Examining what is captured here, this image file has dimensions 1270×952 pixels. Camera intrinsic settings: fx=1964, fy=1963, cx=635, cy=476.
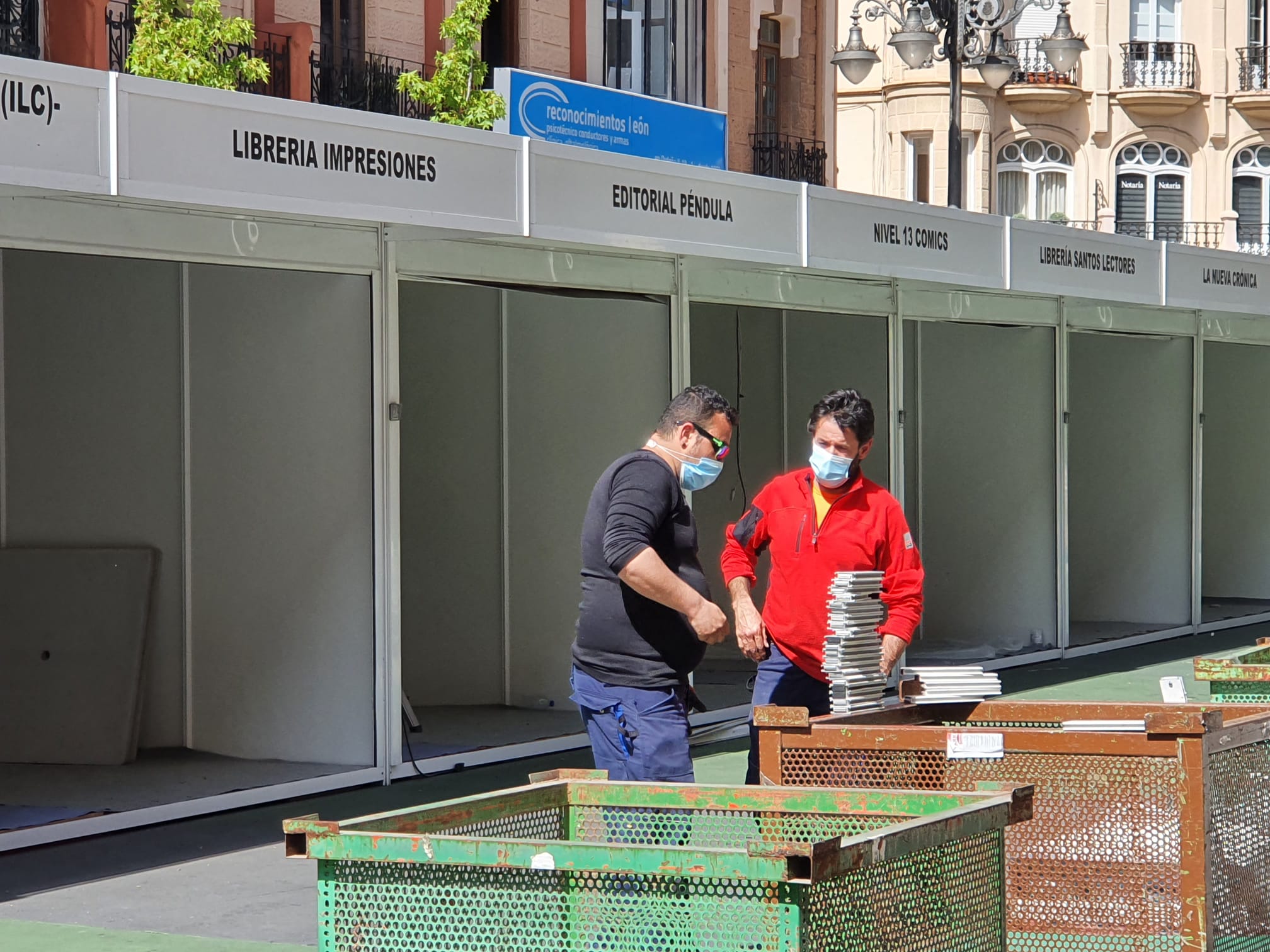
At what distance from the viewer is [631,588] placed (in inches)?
204

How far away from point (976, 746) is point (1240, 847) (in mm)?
678

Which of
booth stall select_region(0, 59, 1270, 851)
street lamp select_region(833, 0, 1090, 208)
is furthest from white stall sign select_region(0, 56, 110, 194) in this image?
street lamp select_region(833, 0, 1090, 208)

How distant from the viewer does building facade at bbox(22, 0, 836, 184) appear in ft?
64.7

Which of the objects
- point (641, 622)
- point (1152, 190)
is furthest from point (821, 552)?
point (1152, 190)

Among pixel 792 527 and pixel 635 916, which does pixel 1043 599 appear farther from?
pixel 635 916

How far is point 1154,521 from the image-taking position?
15227 mm

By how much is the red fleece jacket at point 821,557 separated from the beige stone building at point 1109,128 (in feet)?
115

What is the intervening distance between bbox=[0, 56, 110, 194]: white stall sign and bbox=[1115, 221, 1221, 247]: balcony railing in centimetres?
3713

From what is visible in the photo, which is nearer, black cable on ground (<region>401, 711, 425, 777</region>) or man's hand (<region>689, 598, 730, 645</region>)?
man's hand (<region>689, 598, 730, 645</region>)

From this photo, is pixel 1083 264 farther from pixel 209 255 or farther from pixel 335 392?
pixel 209 255

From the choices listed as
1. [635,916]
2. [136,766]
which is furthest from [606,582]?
[136,766]

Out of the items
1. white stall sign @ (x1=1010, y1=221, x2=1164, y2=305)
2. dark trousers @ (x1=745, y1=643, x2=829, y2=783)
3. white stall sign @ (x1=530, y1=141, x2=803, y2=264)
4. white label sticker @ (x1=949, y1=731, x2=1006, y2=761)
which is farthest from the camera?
white stall sign @ (x1=1010, y1=221, x2=1164, y2=305)

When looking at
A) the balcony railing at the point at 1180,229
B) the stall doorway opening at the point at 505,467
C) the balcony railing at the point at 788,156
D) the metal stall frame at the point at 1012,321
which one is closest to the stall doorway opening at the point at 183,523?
the stall doorway opening at the point at 505,467

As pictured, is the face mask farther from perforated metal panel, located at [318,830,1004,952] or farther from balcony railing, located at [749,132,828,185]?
balcony railing, located at [749,132,828,185]
